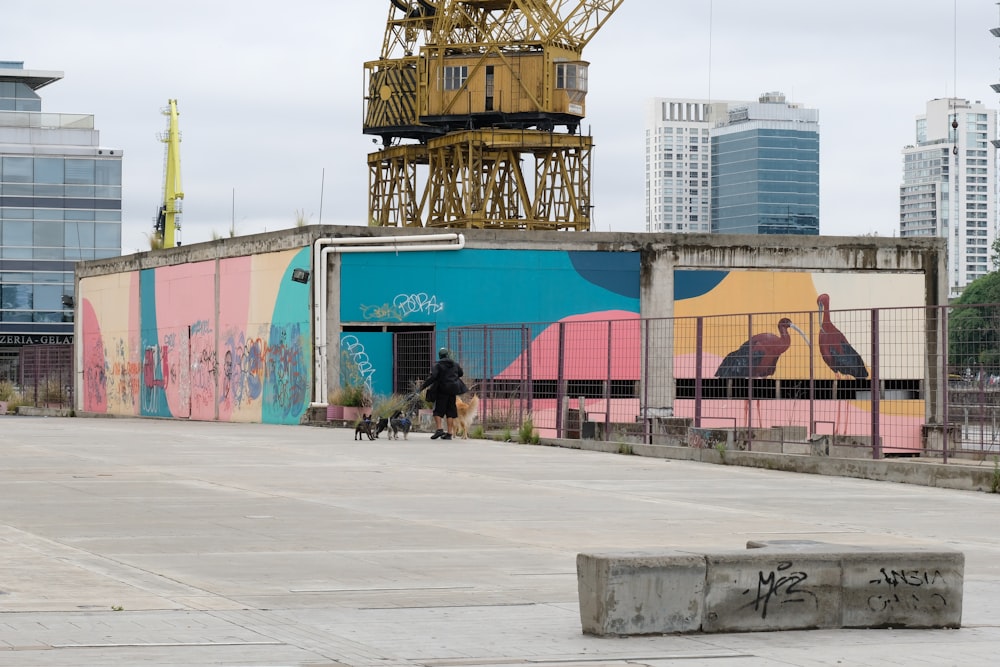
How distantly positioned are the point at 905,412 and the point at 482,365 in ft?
35.5

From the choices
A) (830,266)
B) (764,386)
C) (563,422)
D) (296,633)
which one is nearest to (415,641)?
(296,633)

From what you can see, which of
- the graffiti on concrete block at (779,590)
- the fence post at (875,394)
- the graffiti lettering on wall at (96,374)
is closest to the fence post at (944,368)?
the fence post at (875,394)

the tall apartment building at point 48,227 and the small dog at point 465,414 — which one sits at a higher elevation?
the tall apartment building at point 48,227

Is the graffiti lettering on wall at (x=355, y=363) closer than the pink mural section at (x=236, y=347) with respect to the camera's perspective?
Yes

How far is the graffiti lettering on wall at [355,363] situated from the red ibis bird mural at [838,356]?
418 inches

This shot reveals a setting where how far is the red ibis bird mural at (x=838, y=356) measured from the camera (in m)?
24.7

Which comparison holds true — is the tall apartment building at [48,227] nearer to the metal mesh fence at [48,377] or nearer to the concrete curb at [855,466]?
the metal mesh fence at [48,377]

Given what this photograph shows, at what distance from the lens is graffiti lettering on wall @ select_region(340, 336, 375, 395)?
1453 inches

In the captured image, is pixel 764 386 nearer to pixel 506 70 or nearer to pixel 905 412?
pixel 905 412

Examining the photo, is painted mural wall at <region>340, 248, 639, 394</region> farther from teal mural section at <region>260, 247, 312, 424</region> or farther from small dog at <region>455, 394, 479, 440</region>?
small dog at <region>455, 394, 479, 440</region>

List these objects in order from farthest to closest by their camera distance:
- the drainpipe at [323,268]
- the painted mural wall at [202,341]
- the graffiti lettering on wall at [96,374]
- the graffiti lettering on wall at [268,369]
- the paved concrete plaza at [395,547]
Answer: the graffiti lettering on wall at [96,374], the painted mural wall at [202,341], the graffiti lettering on wall at [268,369], the drainpipe at [323,268], the paved concrete plaza at [395,547]

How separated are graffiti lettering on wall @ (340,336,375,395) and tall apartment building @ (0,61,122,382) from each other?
272 feet

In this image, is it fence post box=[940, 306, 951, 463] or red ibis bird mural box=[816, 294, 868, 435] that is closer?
fence post box=[940, 306, 951, 463]

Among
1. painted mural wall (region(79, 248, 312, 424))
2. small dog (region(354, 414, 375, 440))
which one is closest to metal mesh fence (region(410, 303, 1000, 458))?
small dog (region(354, 414, 375, 440))
